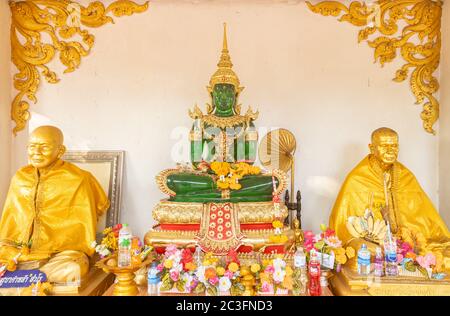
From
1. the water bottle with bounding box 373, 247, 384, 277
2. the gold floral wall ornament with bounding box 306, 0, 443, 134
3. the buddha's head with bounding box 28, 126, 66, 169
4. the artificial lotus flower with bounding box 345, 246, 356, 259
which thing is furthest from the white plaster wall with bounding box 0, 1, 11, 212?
the water bottle with bounding box 373, 247, 384, 277

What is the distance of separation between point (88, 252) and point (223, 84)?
2415mm

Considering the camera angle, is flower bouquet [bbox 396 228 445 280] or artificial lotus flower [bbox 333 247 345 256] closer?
flower bouquet [bbox 396 228 445 280]

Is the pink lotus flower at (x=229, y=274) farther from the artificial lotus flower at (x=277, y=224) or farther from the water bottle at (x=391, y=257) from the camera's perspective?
the water bottle at (x=391, y=257)

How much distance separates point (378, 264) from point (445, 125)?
2.45 metres

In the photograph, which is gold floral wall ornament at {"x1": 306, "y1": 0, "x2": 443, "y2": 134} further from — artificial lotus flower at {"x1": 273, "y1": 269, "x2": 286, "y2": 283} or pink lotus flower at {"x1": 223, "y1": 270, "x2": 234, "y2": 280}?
pink lotus flower at {"x1": 223, "y1": 270, "x2": 234, "y2": 280}

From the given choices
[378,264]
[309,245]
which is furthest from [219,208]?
[378,264]

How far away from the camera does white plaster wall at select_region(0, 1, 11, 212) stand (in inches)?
179

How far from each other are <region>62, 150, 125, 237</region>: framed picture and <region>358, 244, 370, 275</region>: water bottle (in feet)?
9.66

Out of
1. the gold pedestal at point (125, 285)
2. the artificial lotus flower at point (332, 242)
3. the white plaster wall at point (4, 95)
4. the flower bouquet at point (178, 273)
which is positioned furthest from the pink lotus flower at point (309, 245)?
the white plaster wall at point (4, 95)

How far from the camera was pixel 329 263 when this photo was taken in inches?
129

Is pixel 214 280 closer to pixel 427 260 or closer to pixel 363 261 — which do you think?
pixel 363 261

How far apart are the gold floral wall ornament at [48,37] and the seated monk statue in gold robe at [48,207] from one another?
1.64 m

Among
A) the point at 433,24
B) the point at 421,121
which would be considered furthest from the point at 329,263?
the point at 433,24

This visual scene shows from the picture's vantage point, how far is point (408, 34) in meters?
4.70
